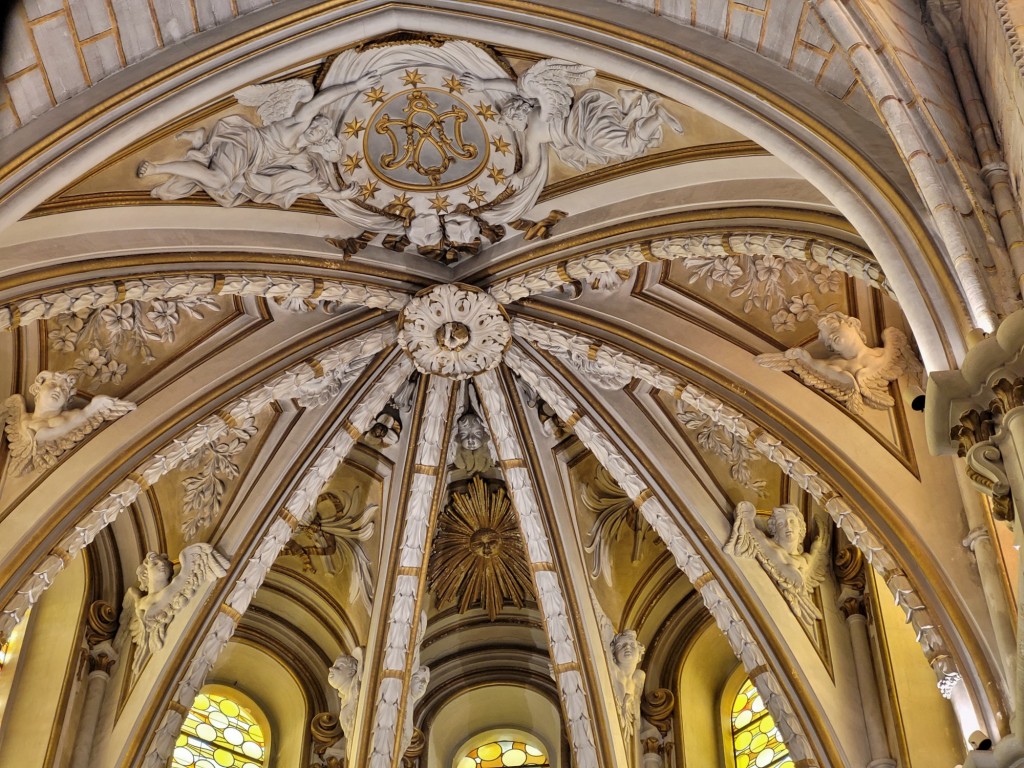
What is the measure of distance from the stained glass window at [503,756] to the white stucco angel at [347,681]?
4.74 feet

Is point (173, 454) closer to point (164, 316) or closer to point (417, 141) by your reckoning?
point (164, 316)

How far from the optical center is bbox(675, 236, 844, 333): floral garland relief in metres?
11.1

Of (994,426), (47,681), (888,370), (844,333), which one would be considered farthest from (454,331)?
(994,426)

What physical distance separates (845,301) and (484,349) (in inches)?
105

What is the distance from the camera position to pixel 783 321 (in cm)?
1127

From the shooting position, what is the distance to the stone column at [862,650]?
35.4 ft

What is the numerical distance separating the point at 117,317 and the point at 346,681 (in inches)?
131

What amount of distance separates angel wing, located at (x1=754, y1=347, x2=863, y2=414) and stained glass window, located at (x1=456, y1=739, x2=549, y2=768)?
4.20 metres

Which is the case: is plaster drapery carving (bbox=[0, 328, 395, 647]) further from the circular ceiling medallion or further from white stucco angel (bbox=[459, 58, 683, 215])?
white stucco angel (bbox=[459, 58, 683, 215])

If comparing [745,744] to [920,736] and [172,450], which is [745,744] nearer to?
[920,736]

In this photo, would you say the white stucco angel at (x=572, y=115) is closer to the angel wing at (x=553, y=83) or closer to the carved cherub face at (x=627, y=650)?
the angel wing at (x=553, y=83)

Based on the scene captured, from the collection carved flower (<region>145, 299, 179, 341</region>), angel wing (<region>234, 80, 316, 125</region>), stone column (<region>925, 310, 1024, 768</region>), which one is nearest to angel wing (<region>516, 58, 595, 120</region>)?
angel wing (<region>234, 80, 316, 125</region>)

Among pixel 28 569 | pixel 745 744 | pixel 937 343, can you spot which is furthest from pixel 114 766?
pixel 937 343

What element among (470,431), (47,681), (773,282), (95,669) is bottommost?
(47,681)
